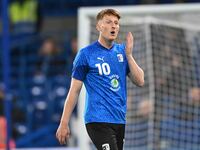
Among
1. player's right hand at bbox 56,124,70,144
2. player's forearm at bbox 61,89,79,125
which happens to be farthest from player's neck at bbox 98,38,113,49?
player's right hand at bbox 56,124,70,144

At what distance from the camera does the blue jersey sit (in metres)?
6.49

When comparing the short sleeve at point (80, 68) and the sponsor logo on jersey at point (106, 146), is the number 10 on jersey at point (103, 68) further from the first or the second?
the sponsor logo on jersey at point (106, 146)

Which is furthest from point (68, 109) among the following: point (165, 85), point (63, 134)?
point (165, 85)

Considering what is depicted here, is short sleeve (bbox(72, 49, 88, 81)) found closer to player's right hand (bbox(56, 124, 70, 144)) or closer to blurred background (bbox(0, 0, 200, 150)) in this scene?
player's right hand (bbox(56, 124, 70, 144))

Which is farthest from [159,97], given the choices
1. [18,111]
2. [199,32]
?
[18,111]

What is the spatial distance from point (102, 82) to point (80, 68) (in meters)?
0.20

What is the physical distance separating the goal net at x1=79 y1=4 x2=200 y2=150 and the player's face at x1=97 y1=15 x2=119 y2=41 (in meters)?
3.36

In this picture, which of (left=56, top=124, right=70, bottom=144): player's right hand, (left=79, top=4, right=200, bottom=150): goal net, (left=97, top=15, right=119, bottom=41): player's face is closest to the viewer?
(left=56, top=124, right=70, bottom=144): player's right hand

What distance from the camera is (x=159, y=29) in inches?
397

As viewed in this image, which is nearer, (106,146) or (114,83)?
(106,146)

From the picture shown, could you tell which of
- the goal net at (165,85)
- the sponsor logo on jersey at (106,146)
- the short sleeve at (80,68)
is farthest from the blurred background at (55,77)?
the sponsor logo on jersey at (106,146)

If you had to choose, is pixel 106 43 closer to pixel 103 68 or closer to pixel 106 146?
pixel 103 68

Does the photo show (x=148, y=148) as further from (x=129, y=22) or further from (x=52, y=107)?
(x=52, y=107)

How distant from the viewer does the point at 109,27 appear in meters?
6.48
